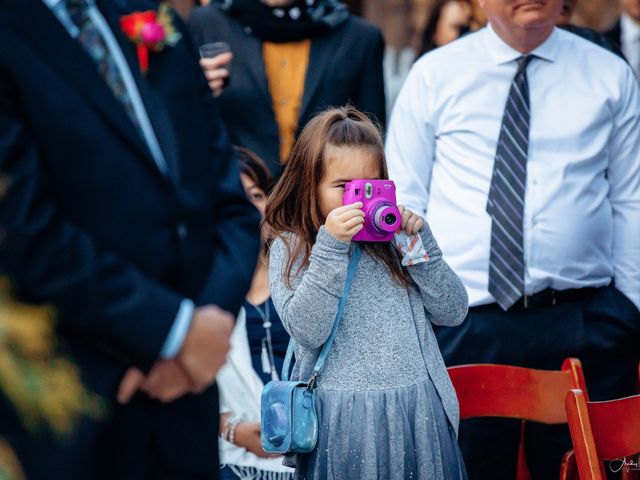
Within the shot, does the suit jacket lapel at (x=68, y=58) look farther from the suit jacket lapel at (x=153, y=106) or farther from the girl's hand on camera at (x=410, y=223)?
the girl's hand on camera at (x=410, y=223)

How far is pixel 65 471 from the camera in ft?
6.11

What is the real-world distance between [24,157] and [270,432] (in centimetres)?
120

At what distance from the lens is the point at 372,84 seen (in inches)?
187

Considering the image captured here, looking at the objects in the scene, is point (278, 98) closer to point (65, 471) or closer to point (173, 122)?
point (173, 122)

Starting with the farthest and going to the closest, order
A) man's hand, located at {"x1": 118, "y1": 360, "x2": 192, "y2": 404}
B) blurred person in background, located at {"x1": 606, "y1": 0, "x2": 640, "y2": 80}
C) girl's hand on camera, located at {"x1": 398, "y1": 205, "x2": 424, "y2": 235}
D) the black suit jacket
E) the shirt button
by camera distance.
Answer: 1. blurred person in background, located at {"x1": 606, "y1": 0, "x2": 640, "y2": 80}
2. the black suit jacket
3. girl's hand on camera, located at {"x1": 398, "y1": 205, "x2": 424, "y2": 235}
4. the shirt button
5. man's hand, located at {"x1": 118, "y1": 360, "x2": 192, "y2": 404}

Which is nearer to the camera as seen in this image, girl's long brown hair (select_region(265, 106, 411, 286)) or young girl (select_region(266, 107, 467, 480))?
young girl (select_region(266, 107, 467, 480))

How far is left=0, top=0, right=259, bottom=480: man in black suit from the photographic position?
1.87 metres

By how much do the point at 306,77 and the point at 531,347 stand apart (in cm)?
159

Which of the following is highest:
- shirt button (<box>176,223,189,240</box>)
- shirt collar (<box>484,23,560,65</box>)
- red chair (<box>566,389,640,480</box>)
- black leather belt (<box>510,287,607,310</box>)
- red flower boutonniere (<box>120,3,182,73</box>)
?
red flower boutonniere (<box>120,3,182,73</box>)

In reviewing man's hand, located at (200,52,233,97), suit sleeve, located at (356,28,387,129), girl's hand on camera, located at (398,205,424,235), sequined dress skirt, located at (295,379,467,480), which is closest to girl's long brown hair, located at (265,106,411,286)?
girl's hand on camera, located at (398,205,424,235)

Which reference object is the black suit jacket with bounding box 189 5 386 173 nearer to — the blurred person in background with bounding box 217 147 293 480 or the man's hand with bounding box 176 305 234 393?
the blurred person in background with bounding box 217 147 293 480

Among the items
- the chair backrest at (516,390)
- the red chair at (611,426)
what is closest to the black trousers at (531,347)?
the chair backrest at (516,390)

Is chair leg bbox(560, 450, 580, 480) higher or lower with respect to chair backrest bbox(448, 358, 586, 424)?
lower

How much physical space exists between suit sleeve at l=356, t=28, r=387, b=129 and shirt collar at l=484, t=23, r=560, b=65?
0.90m
